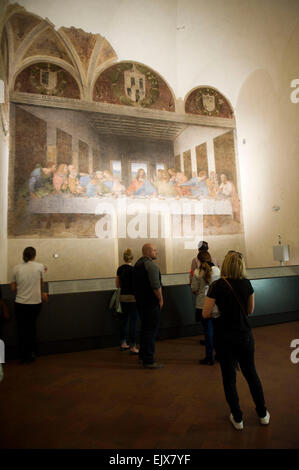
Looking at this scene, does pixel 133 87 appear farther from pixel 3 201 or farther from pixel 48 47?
pixel 3 201

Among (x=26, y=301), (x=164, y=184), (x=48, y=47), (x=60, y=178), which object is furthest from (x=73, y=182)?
(x=26, y=301)

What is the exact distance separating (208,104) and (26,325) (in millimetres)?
10985

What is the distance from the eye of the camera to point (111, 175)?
36.1ft

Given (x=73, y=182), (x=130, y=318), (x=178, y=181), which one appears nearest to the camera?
(x=130, y=318)

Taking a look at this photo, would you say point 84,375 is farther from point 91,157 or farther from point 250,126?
point 250,126

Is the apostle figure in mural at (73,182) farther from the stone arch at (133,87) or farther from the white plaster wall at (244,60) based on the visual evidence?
the white plaster wall at (244,60)

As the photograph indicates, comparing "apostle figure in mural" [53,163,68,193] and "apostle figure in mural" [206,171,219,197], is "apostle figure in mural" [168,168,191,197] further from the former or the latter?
"apostle figure in mural" [53,163,68,193]

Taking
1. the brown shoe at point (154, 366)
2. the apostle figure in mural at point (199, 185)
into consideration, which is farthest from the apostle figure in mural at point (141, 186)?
the brown shoe at point (154, 366)

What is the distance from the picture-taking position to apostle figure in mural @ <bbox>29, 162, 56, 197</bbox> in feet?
32.4

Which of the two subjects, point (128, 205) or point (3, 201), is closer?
point (3, 201)

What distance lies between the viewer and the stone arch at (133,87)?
11047mm

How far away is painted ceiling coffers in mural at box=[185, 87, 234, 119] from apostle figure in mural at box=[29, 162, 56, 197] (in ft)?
18.5

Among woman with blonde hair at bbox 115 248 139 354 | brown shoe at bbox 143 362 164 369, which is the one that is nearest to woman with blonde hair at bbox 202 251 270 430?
brown shoe at bbox 143 362 164 369

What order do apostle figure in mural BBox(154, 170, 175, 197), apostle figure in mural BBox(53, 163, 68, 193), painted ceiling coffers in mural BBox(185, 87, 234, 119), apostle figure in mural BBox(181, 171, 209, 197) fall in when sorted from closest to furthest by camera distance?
apostle figure in mural BBox(53, 163, 68, 193) < apostle figure in mural BBox(154, 170, 175, 197) < apostle figure in mural BBox(181, 171, 209, 197) < painted ceiling coffers in mural BBox(185, 87, 234, 119)
